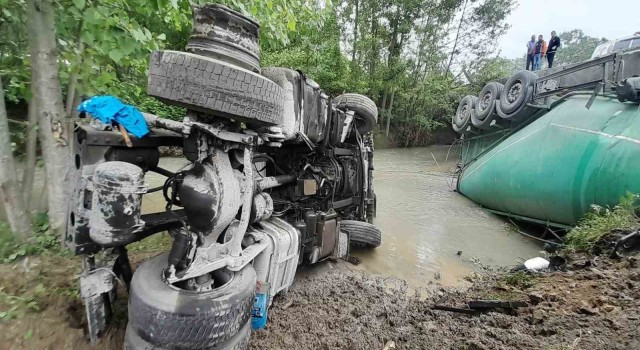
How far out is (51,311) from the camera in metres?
1.67

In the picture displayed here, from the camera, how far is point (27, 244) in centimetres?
223

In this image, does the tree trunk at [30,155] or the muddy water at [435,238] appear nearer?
the tree trunk at [30,155]

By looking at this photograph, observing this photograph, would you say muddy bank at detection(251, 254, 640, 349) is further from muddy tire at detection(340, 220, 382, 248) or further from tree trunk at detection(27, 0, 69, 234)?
tree trunk at detection(27, 0, 69, 234)

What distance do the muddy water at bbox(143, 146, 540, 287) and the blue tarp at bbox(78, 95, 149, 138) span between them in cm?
252

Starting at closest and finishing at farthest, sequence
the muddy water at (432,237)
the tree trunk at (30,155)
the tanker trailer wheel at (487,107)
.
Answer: the tree trunk at (30,155) < the muddy water at (432,237) < the tanker trailer wheel at (487,107)

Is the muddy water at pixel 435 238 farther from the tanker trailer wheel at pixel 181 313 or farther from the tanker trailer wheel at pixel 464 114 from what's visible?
the tanker trailer wheel at pixel 181 313

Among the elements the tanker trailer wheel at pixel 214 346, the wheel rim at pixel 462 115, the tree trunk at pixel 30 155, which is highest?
the wheel rim at pixel 462 115

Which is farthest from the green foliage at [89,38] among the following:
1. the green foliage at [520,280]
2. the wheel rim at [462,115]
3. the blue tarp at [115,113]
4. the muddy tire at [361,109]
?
the wheel rim at [462,115]

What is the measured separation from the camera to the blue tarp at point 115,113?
1.47 metres

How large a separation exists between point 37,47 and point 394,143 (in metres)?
17.6

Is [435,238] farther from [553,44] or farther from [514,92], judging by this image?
[553,44]

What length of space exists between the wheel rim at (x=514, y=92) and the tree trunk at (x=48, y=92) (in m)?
7.00

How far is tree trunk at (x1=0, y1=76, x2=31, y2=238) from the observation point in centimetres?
211

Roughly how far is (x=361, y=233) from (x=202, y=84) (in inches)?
101
